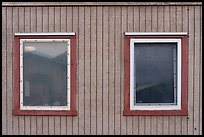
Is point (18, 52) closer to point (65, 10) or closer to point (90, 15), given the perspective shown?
point (65, 10)

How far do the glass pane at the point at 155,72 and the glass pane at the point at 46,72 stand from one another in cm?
96

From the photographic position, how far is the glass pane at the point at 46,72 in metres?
3.75

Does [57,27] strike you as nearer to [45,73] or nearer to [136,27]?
[45,73]

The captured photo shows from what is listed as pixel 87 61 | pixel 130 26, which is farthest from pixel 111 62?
pixel 130 26

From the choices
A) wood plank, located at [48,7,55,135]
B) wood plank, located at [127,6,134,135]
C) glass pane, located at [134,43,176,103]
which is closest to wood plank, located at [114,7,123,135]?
wood plank, located at [127,6,134,135]

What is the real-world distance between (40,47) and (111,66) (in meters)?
0.95

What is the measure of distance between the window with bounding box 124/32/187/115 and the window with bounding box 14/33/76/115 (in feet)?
2.41

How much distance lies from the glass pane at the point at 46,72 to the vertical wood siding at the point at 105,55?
0.19 metres

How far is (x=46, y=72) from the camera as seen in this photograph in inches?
148

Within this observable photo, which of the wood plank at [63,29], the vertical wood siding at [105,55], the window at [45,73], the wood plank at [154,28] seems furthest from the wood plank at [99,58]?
the wood plank at [154,28]

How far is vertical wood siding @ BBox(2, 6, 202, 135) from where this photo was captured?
3.73 meters

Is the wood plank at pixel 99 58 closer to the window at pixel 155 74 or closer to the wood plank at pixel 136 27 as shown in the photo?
the window at pixel 155 74

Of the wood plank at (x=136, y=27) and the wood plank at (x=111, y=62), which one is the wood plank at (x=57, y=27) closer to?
the wood plank at (x=111, y=62)

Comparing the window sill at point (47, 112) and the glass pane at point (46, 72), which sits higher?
the glass pane at point (46, 72)
